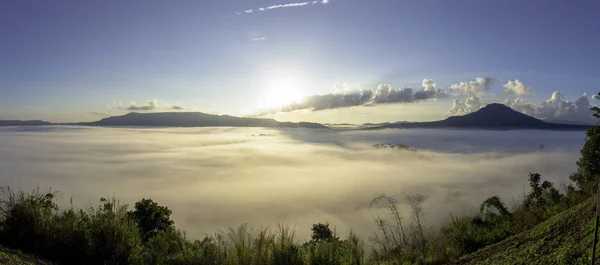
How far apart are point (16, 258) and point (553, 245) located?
720 cm

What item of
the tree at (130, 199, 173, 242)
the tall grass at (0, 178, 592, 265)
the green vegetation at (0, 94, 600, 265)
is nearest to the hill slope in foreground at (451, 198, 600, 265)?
the green vegetation at (0, 94, 600, 265)

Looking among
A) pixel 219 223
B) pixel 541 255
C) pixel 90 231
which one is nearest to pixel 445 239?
pixel 541 255

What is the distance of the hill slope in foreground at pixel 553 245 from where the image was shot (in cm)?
444

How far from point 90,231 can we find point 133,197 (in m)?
210

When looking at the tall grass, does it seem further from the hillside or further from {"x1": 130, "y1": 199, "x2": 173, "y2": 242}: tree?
{"x1": 130, "y1": 199, "x2": 173, "y2": 242}: tree

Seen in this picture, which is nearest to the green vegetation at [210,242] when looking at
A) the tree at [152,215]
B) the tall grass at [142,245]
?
the tall grass at [142,245]

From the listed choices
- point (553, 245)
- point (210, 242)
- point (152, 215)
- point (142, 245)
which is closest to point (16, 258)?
point (142, 245)

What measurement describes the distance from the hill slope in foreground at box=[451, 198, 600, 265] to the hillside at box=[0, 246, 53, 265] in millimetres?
6408

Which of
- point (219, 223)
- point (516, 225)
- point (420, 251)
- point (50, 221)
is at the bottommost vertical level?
point (219, 223)

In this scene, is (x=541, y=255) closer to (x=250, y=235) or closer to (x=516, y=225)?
(x=516, y=225)

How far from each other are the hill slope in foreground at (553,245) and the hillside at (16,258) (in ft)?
21.0

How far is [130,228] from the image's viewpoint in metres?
6.82

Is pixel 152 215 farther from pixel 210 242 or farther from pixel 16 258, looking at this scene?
pixel 16 258

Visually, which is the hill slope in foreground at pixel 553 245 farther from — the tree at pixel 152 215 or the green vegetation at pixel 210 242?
the tree at pixel 152 215
